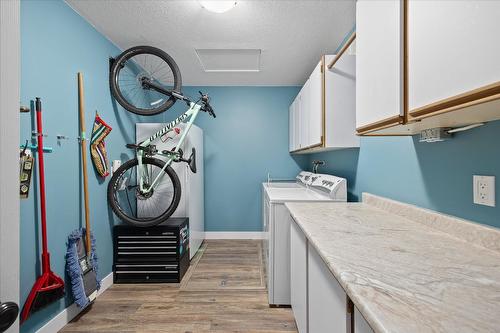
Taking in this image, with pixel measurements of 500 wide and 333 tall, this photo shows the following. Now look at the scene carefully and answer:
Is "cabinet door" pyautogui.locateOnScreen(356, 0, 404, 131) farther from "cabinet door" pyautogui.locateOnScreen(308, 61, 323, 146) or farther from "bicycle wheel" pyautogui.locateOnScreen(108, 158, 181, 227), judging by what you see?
"bicycle wheel" pyautogui.locateOnScreen(108, 158, 181, 227)

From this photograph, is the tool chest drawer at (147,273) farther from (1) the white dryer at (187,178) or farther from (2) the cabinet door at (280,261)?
(2) the cabinet door at (280,261)

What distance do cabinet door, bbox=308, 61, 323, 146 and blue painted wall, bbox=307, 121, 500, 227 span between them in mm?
379

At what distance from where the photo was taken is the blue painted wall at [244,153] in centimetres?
421

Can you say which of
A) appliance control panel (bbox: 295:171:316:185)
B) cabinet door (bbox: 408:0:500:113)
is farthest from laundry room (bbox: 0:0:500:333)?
appliance control panel (bbox: 295:171:316:185)

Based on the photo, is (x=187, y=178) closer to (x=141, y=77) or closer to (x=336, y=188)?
(x=141, y=77)

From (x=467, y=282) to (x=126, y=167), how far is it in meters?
2.68

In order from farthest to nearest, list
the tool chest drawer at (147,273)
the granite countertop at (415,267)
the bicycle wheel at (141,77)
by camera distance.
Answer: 1. the tool chest drawer at (147,273)
2. the bicycle wheel at (141,77)
3. the granite countertop at (415,267)

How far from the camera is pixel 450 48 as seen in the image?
0.75 metres

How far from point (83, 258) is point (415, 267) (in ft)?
7.57

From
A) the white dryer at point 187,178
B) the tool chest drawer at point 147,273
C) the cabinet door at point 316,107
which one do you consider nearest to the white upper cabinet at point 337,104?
the cabinet door at point 316,107

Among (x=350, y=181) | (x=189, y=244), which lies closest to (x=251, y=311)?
(x=189, y=244)

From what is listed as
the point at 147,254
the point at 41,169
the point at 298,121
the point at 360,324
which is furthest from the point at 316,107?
the point at 147,254

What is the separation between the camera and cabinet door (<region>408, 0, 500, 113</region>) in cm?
63

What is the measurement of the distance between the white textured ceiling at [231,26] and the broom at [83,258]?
64 cm
